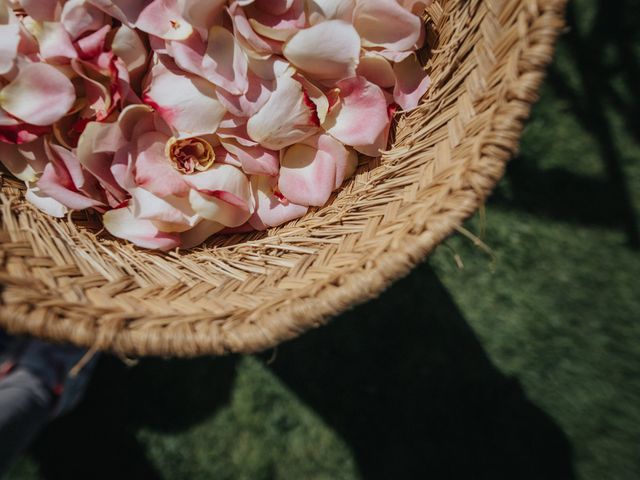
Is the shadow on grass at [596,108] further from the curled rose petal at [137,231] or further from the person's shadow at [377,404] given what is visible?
the curled rose petal at [137,231]

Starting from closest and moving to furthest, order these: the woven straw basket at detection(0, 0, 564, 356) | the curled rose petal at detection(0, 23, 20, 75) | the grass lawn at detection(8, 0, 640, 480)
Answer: the woven straw basket at detection(0, 0, 564, 356)
the curled rose petal at detection(0, 23, 20, 75)
the grass lawn at detection(8, 0, 640, 480)

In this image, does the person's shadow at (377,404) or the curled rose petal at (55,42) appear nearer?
the curled rose petal at (55,42)

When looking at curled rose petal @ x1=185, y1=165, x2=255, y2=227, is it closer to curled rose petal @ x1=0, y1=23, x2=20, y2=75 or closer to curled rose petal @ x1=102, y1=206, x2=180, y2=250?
curled rose petal @ x1=102, y1=206, x2=180, y2=250

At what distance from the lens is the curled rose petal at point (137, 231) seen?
0.72 m

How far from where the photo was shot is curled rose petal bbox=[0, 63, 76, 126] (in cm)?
66

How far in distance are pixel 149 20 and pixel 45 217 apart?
29 cm

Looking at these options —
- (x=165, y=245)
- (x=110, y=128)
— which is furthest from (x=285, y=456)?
(x=110, y=128)

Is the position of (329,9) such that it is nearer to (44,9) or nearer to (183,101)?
(183,101)

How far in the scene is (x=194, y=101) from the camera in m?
0.69

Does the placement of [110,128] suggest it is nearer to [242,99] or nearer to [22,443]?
[242,99]

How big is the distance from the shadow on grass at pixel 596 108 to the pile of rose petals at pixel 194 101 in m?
0.62

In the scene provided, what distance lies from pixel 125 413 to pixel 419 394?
643 mm

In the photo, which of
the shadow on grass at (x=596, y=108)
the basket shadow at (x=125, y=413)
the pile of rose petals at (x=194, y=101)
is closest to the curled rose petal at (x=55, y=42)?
the pile of rose petals at (x=194, y=101)

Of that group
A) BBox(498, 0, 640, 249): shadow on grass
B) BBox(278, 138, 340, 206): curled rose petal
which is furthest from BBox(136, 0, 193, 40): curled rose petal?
BBox(498, 0, 640, 249): shadow on grass
